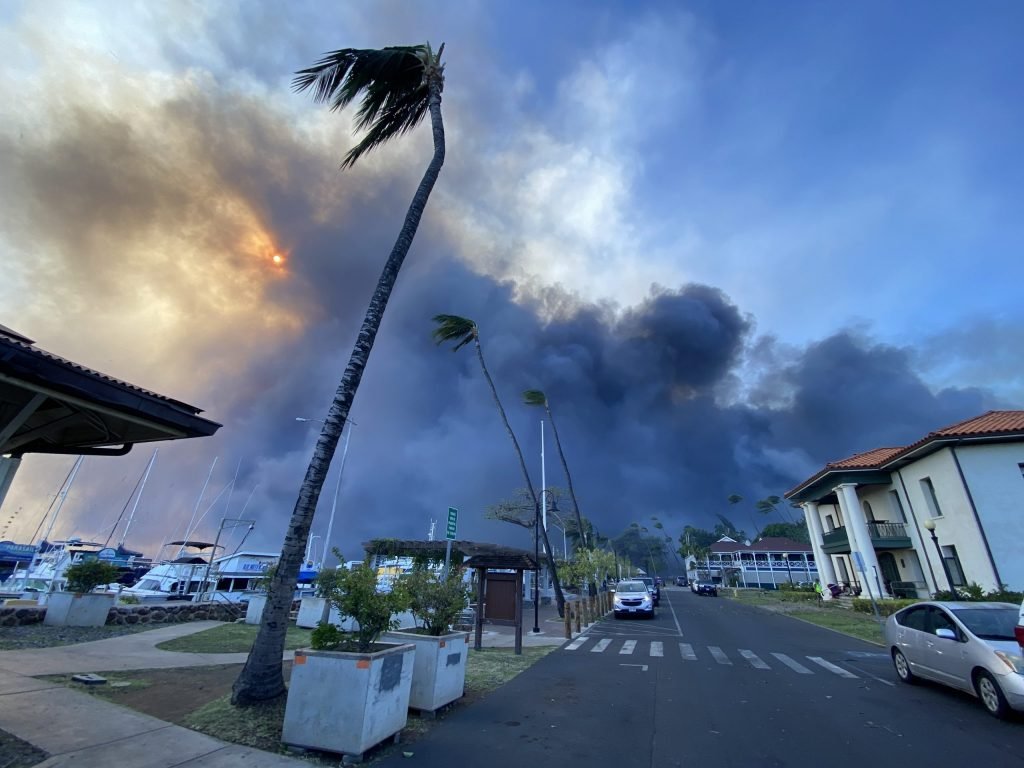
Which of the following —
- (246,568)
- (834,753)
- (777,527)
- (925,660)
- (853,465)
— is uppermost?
(777,527)

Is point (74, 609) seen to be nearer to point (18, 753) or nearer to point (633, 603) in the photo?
point (18, 753)

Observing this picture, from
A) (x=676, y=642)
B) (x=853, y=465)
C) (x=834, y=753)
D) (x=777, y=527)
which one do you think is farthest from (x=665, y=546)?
(x=834, y=753)

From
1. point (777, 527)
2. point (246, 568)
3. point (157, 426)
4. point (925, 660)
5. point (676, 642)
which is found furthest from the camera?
point (777, 527)

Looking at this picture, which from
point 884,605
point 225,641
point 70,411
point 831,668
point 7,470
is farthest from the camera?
point 884,605

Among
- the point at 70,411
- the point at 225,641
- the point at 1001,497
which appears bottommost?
the point at 225,641

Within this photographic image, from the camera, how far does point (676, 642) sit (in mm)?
16422

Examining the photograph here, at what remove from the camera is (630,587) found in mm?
26844

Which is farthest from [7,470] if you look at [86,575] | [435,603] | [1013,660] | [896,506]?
[896,506]

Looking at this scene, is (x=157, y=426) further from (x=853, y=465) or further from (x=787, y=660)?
(x=853, y=465)

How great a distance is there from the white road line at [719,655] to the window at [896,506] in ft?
78.9

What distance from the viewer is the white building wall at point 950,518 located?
73.8ft

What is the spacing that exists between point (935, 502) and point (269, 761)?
33.7m

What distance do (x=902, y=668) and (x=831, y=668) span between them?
2080mm

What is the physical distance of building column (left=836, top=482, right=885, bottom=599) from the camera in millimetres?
29188
